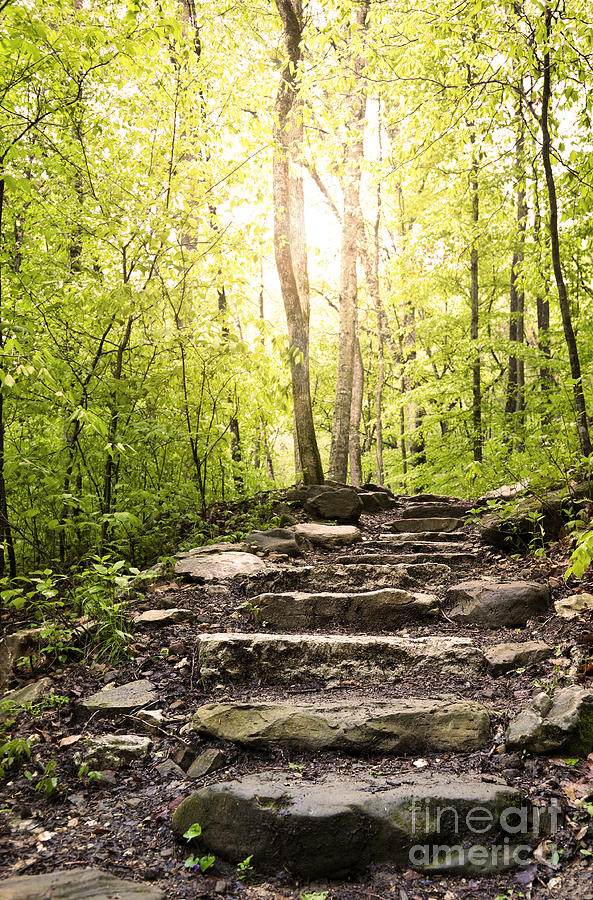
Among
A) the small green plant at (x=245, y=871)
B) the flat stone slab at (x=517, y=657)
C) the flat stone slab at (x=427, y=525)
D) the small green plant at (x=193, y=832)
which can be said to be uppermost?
the flat stone slab at (x=427, y=525)

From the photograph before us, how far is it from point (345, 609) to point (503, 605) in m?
1.11

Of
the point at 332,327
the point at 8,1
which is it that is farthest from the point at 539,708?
the point at 332,327

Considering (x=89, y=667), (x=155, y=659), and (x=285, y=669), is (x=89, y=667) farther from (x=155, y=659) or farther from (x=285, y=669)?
(x=285, y=669)

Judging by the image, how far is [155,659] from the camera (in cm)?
348

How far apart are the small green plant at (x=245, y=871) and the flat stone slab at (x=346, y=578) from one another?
8.11 feet

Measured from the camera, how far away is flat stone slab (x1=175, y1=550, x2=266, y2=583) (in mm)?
4863

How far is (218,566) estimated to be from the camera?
5.00 meters

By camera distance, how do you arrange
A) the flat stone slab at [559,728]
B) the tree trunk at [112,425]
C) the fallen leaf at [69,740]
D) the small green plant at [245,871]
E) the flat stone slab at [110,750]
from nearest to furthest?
the small green plant at [245,871], the flat stone slab at [559,728], the flat stone slab at [110,750], the fallen leaf at [69,740], the tree trunk at [112,425]

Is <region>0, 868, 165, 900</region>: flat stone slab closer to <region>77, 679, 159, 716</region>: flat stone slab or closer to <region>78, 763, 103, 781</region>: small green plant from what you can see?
<region>78, 763, 103, 781</region>: small green plant

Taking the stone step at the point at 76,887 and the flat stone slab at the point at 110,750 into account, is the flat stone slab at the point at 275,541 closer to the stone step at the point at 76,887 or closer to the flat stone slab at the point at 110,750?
the flat stone slab at the point at 110,750

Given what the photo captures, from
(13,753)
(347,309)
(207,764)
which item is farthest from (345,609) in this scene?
(347,309)

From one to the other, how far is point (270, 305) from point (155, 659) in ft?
80.2

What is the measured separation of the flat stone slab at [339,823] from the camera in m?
2.02

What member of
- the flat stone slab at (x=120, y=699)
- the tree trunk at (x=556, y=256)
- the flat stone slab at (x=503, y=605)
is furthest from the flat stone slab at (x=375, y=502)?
the flat stone slab at (x=120, y=699)
